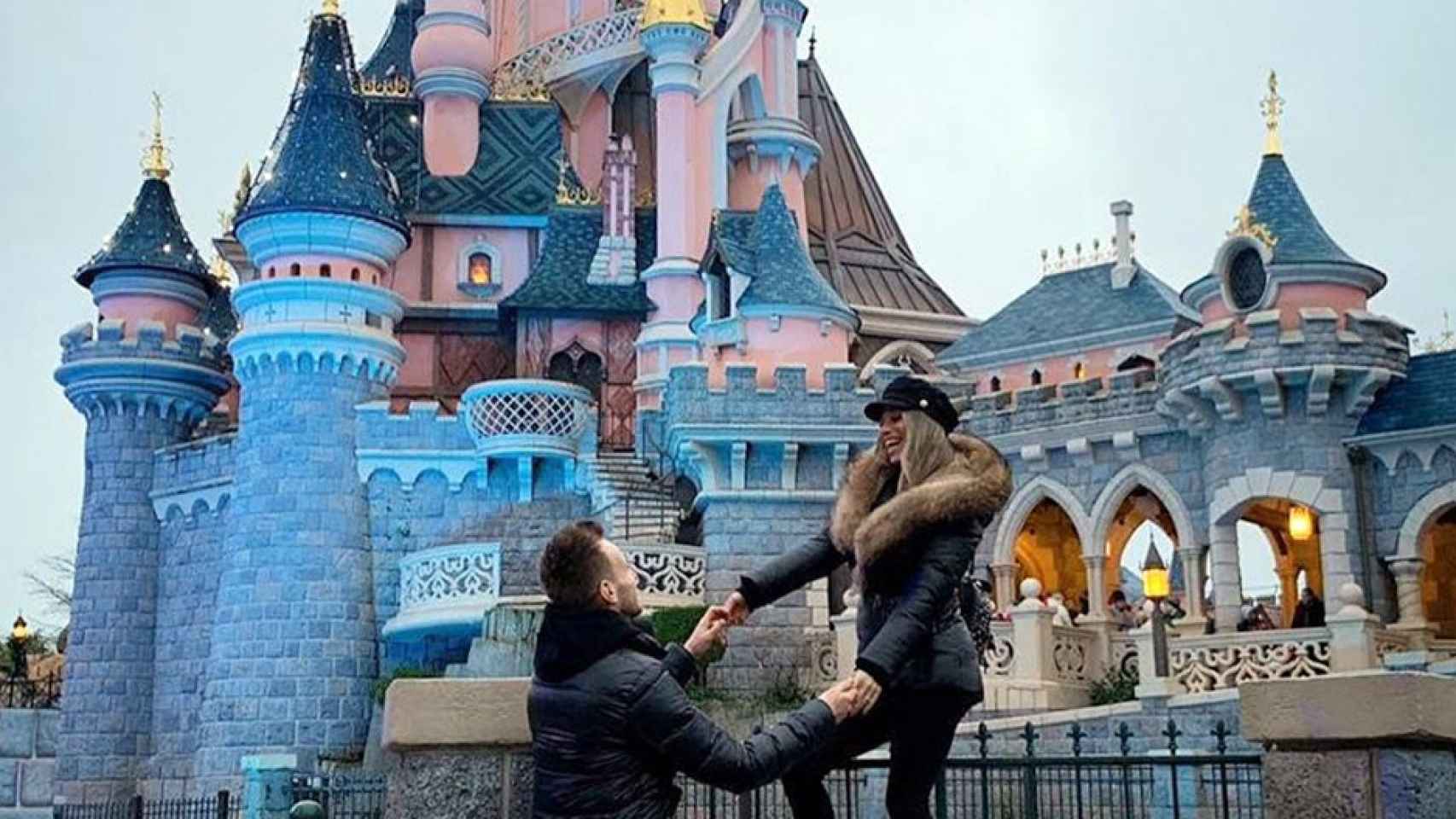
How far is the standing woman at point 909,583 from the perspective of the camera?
5.31m

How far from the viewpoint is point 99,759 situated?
2931 centimetres

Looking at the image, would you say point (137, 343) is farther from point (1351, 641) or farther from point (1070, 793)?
point (1351, 641)

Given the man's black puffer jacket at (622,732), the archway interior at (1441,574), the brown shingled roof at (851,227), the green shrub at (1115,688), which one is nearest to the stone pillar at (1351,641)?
the green shrub at (1115,688)

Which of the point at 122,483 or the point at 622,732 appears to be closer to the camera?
the point at 622,732

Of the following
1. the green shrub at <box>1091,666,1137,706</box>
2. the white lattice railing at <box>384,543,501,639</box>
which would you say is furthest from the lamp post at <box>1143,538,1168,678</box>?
the white lattice railing at <box>384,543,501,639</box>

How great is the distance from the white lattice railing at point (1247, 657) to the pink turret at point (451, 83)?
1793 centimetres

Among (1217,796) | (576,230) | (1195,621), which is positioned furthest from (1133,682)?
(576,230)

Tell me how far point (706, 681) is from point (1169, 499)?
6.14m

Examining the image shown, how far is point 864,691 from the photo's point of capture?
5109mm

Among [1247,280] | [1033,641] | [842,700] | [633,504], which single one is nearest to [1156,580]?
[1033,641]

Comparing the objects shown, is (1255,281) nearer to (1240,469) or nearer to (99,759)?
(1240,469)

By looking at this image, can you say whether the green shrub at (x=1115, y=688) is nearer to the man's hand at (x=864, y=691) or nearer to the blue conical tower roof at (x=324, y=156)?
the blue conical tower roof at (x=324, y=156)

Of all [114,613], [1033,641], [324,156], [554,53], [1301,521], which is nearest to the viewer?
[1033,641]

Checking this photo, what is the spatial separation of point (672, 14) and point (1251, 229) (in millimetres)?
12858
